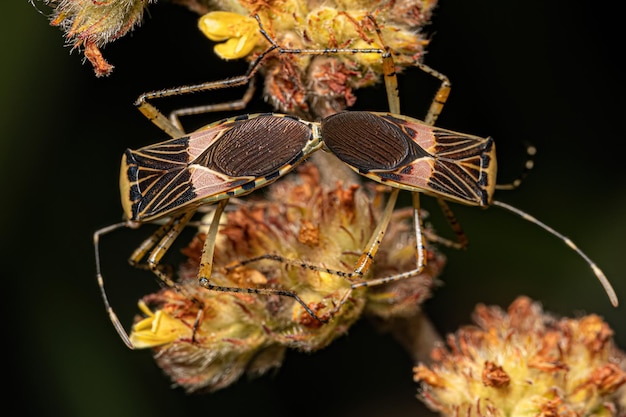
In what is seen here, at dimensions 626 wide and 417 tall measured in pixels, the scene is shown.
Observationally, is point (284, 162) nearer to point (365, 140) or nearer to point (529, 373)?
point (365, 140)

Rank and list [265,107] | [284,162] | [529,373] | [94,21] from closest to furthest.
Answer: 1. [94,21]
2. [284,162]
3. [529,373]
4. [265,107]

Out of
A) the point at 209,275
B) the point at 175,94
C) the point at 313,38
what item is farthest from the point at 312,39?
the point at 209,275

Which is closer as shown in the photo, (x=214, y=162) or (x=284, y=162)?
(x=284, y=162)

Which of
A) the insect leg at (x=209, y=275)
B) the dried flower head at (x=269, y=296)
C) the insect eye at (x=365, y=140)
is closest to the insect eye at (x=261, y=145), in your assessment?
the insect eye at (x=365, y=140)

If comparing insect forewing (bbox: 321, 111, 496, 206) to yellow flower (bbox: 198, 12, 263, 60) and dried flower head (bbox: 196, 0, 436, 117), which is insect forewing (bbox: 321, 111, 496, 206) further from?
yellow flower (bbox: 198, 12, 263, 60)

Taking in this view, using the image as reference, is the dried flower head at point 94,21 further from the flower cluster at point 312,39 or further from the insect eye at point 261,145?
the insect eye at point 261,145

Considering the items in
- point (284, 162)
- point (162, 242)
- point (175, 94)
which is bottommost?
point (162, 242)

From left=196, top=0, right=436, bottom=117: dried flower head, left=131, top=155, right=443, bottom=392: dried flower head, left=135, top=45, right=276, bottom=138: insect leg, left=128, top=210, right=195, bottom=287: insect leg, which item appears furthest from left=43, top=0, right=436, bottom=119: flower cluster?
left=128, top=210, right=195, bottom=287: insect leg
